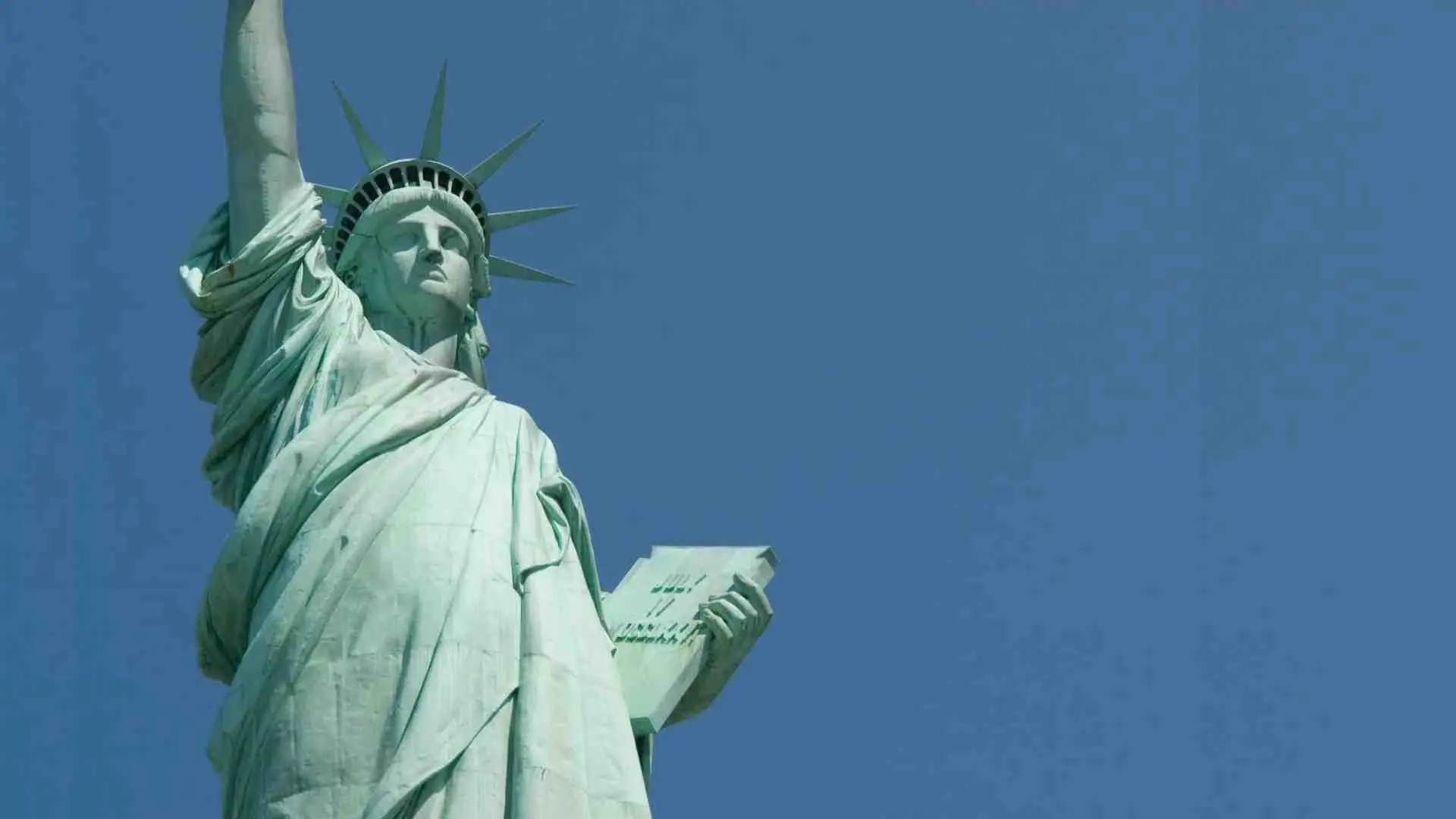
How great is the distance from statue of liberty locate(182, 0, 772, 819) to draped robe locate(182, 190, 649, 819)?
1cm

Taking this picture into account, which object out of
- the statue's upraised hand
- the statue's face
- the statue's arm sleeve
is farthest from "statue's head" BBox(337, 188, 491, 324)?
the statue's upraised hand

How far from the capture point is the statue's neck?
1894cm

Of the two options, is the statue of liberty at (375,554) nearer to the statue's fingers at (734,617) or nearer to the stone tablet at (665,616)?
the statue's fingers at (734,617)

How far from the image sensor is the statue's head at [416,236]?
19.0 m

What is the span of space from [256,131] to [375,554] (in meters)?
2.49

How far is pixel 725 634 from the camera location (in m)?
18.5

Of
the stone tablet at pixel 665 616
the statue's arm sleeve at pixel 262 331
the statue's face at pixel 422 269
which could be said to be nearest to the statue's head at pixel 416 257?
the statue's face at pixel 422 269

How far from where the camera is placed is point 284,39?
1830 centimetres

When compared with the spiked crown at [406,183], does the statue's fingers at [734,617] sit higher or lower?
lower

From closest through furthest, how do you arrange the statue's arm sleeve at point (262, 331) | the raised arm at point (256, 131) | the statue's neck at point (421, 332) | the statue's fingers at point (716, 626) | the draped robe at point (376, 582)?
the draped robe at point (376, 582)
the statue's arm sleeve at point (262, 331)
the raised arm at point (256, 131)
the statue's fingers at point (716, 626)
the statue's neck at point (421, 332)

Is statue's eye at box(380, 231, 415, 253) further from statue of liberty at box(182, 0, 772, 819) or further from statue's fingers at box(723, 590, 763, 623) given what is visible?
statue's fingers at box(723, 590, 763, 623)

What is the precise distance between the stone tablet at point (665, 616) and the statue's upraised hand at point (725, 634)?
0.24 ft

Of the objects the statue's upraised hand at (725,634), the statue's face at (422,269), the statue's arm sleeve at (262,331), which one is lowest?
the statue's upraised hand at (725,634)

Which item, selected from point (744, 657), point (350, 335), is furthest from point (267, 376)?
point (744, 657)
